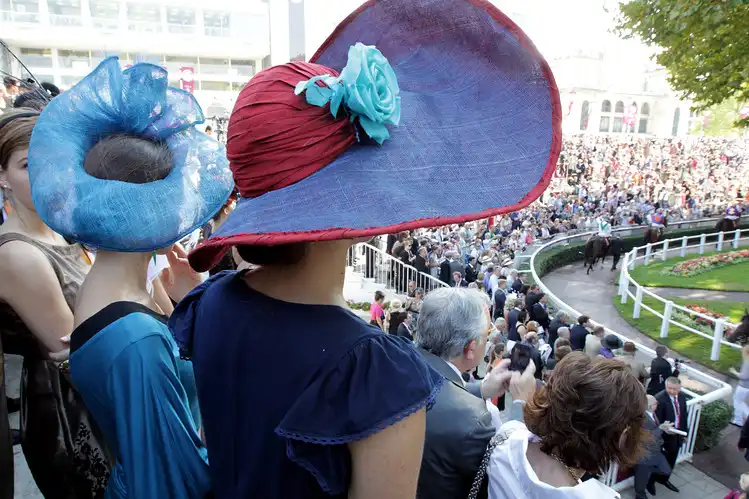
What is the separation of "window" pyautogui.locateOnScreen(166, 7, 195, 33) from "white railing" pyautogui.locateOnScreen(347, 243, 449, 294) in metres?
39.0

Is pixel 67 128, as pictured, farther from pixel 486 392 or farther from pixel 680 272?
pixel 680 272

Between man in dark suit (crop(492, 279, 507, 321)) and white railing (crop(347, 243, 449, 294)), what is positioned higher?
white railing (crop(347, 243, 449, 294))

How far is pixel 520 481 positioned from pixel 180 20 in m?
49.0

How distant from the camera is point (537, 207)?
74.8ft

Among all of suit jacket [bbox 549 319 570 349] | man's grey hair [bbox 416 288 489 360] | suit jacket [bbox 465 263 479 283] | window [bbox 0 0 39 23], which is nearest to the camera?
man's grey hair [bbox 416 288 489 360]

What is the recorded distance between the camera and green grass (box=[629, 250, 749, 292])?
50.4ft

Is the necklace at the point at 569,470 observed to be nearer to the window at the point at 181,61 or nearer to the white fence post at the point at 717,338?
the white fence post at the point at 717,338

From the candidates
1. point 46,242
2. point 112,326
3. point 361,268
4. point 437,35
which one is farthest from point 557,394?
point 361,268

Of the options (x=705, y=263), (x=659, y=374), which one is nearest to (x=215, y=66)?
(x=705, y=263)

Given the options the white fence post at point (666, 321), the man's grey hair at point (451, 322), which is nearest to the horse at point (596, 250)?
the white fence post at point (666, 321)

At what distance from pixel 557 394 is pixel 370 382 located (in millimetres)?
1145

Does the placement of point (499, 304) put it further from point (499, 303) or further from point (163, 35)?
point (163, 35)

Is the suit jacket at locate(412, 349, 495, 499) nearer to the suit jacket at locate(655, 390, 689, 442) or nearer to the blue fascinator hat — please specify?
the blue fascinator hat

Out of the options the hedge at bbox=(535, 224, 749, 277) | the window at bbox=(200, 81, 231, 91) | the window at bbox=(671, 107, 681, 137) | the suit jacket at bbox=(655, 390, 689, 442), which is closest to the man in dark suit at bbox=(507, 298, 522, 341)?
the suit jacket at bbox=(655, 390, 689, 442)
